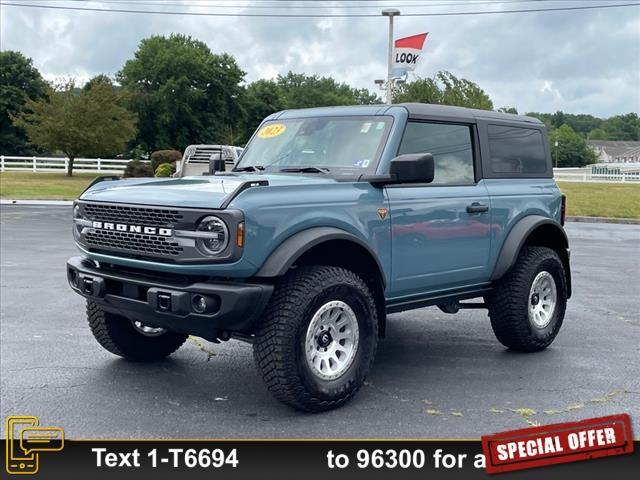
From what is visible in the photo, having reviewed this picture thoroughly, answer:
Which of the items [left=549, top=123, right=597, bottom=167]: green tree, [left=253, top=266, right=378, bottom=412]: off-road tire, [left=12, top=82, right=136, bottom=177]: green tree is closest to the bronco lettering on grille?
[left=253, top=266, right=378, bottom=412]: off-road tire

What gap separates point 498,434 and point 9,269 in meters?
8.33

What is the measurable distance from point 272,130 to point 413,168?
1749 mm

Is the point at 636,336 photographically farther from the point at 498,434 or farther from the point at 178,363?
the point at 178,363

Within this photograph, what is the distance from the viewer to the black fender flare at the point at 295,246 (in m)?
4.34

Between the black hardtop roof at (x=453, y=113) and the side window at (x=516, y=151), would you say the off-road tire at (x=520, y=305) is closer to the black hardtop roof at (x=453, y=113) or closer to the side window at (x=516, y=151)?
the side window at (x=516, y=151)

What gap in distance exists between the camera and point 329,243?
477 cm

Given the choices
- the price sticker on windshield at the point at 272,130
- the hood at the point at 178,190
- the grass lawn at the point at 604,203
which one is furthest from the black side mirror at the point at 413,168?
the grass lawn at the point at 604,203

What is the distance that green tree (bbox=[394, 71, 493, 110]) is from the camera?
37812 mm

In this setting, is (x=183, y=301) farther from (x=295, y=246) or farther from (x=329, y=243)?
(x=329, y=243)

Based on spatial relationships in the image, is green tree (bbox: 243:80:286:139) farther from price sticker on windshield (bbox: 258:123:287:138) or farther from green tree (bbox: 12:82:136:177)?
price sticker on windshield (bbox: 258:123:287:138)

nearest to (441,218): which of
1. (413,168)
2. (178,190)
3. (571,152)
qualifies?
(413,168)

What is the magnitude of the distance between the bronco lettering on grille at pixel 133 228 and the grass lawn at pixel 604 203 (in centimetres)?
2116

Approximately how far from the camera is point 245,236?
425 cm

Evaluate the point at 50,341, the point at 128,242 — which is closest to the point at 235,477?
the point at 128,242
